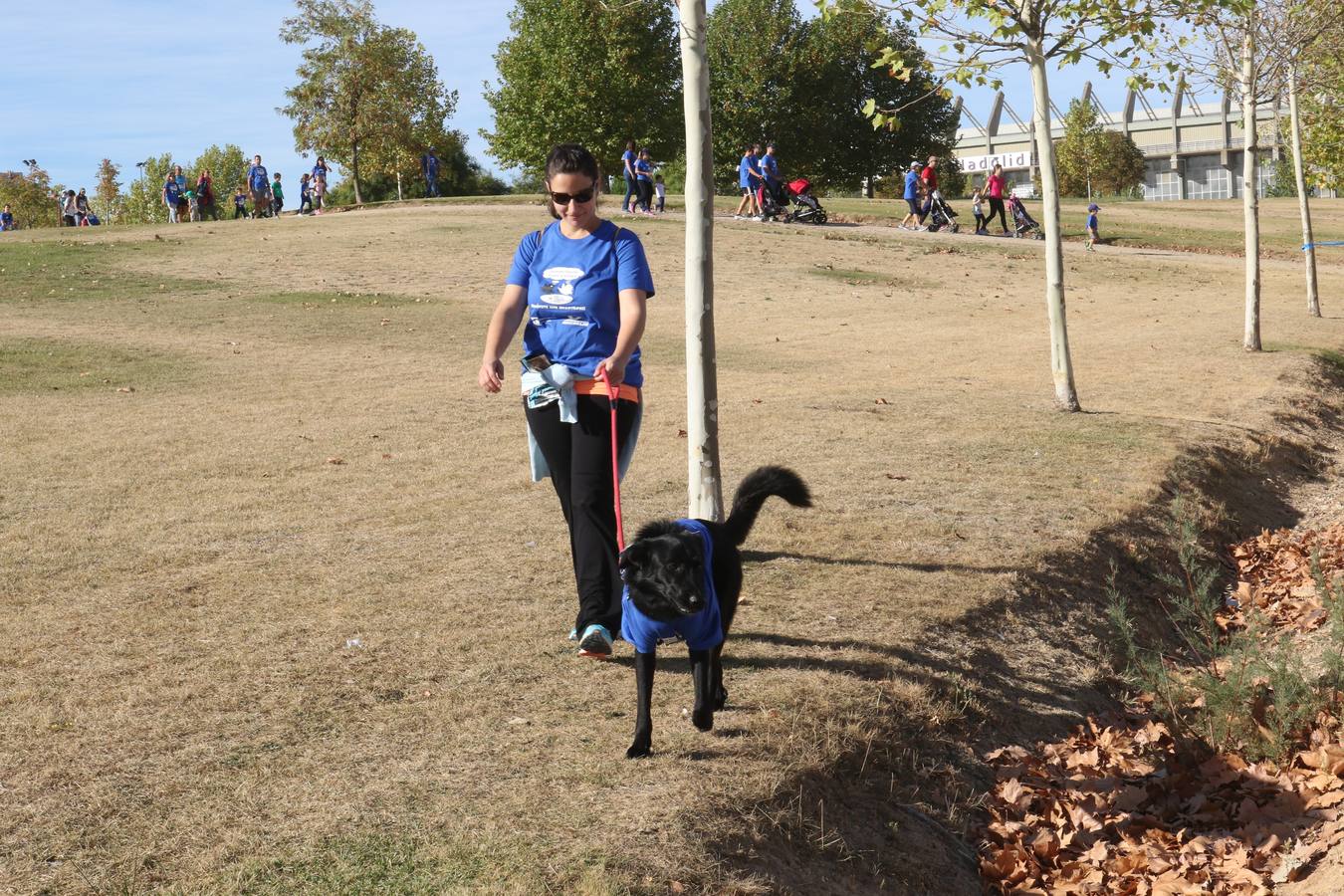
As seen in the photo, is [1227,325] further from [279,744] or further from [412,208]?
[412,208]

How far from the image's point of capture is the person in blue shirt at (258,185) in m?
37.9

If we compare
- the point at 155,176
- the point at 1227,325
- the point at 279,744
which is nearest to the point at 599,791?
the point at 279,744

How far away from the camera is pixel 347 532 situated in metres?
8.10

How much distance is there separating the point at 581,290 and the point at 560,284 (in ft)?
0.35

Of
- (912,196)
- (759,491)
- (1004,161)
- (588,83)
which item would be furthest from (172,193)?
(1004,161)

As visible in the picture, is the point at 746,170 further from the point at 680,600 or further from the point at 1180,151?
the point at 1180,151

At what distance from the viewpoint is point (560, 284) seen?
5.23 m

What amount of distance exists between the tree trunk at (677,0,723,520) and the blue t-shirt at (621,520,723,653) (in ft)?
6.53

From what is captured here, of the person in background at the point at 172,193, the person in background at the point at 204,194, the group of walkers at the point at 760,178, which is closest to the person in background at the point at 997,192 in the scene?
the group of walkers at the point at 760,178

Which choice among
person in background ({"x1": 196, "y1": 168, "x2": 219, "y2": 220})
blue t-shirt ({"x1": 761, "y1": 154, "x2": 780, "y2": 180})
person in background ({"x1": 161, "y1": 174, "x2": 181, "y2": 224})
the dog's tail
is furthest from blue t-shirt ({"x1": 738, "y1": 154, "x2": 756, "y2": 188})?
the dog's tail

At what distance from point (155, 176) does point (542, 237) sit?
8082 cm

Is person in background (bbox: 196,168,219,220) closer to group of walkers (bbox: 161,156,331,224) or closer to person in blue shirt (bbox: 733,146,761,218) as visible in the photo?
group of walkers (bbox: 161,156,331,224)

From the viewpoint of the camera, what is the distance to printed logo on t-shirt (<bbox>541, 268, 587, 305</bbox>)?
521 centimetres

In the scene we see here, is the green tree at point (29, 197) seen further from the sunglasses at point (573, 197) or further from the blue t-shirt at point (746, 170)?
the sunglasses at point (573, 197)
